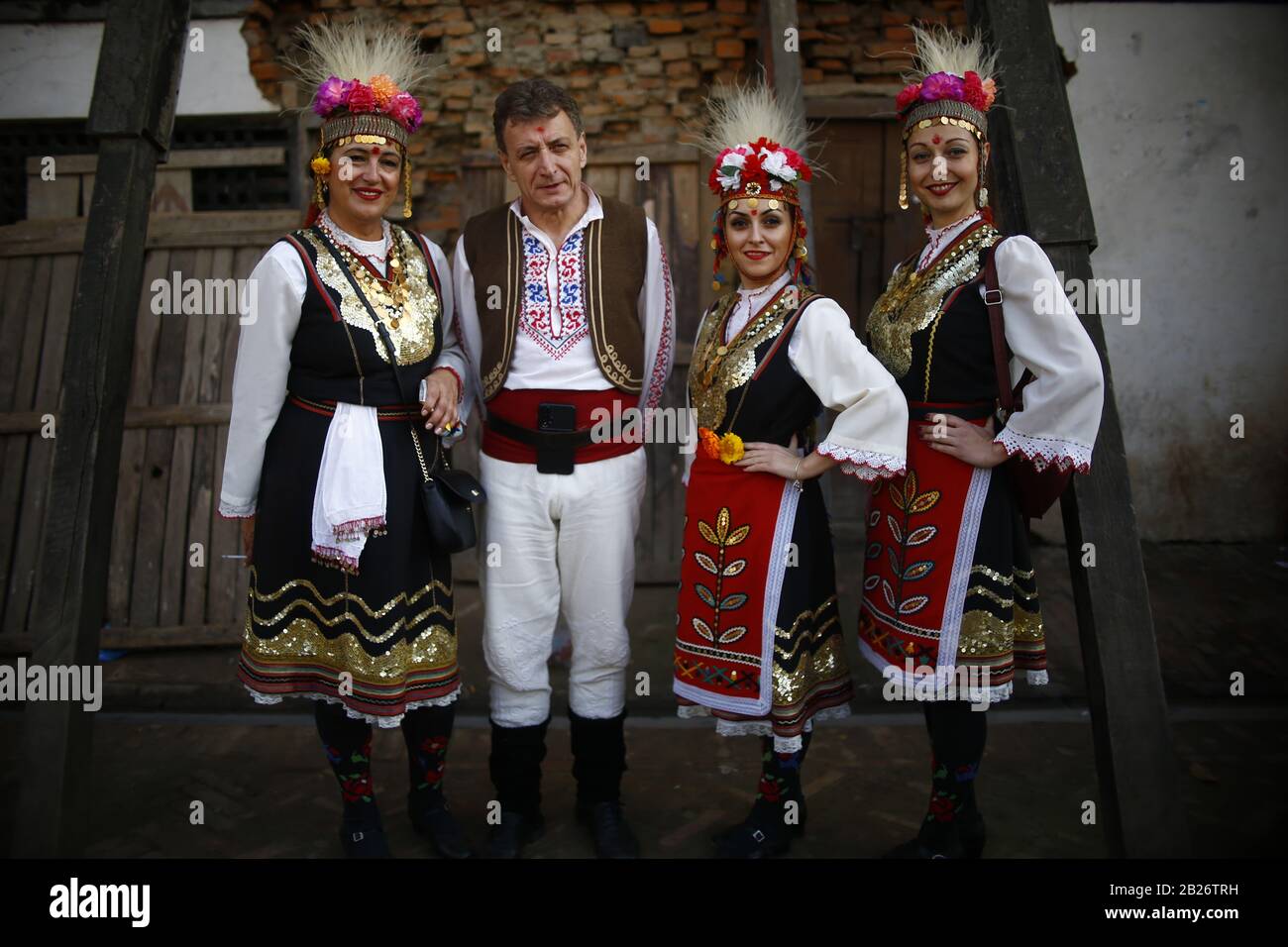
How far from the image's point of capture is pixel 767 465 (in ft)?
8.45

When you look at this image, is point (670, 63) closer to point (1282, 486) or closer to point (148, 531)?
point (148, 531)

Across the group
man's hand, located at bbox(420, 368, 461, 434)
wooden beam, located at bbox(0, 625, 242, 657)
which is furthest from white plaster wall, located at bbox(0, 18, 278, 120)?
man's hand, located at bbox(420, 368, 461, 434)

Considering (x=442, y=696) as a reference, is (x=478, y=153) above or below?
above

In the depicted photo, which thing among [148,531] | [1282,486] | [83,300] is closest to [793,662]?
[83,300]

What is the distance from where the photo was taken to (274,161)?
4992 millimetres

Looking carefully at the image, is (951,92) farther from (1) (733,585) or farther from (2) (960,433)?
(1) (733,585)

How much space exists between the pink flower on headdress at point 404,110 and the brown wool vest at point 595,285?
328 mm

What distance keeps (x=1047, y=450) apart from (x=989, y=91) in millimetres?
984

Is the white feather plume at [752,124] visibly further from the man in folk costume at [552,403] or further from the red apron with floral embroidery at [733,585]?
the red apron with floral embroidery at [733,585]

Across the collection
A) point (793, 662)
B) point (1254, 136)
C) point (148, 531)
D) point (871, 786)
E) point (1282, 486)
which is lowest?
point (871, 786)

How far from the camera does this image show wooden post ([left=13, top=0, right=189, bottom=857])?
265cm

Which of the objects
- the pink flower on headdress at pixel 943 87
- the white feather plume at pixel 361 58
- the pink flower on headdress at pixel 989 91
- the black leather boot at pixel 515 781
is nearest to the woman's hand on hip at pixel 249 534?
the black leather boot at pixel 515 781

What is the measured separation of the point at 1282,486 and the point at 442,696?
511 cm

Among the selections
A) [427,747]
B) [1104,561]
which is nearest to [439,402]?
[427,747]
